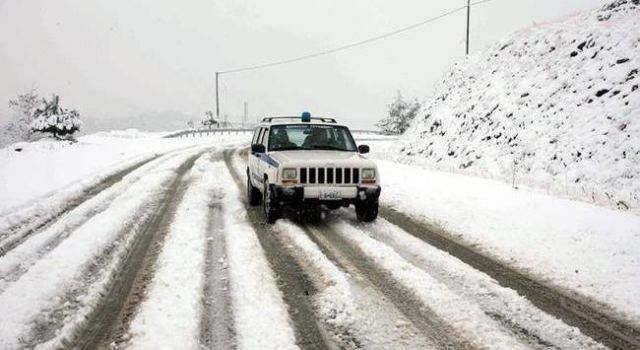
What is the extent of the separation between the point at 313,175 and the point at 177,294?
341 cm

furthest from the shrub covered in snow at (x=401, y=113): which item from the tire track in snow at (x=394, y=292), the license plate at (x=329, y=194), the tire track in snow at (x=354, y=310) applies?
the tire track in snow at (x=354, y=310)

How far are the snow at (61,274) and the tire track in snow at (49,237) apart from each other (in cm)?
14

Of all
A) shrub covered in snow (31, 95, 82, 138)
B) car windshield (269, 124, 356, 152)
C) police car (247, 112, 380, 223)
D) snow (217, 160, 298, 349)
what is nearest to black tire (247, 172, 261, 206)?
police car (247, 112, 380, 223)

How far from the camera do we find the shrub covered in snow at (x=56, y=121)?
2922cm

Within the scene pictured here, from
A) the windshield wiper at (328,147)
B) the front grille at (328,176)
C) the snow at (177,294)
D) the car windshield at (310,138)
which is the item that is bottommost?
the snow at (177,294)

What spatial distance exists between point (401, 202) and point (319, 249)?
4.21 m

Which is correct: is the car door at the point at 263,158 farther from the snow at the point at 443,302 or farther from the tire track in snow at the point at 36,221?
the tire track in snow at the point at 36,221

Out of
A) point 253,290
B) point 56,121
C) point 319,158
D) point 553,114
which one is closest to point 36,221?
point 319,158

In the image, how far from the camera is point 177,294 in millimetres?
4770

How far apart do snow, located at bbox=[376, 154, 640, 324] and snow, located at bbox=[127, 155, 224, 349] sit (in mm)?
3990

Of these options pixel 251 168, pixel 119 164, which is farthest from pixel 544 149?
pixel 119 164

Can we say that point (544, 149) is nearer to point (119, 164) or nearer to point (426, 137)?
point (426, 137)

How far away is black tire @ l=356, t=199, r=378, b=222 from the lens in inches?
319

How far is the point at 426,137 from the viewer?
19.2m
